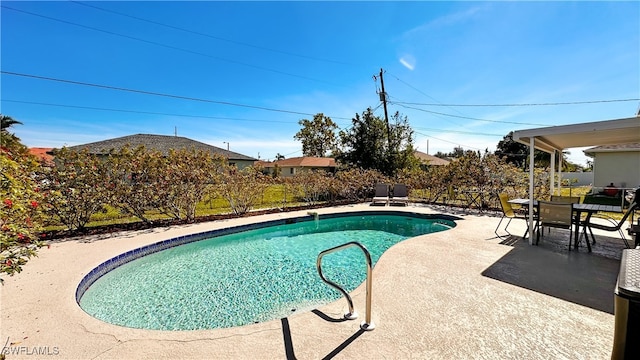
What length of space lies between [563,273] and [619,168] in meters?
20.5

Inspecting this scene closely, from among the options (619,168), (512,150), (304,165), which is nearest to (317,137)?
(304,165)

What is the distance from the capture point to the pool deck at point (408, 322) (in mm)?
2488

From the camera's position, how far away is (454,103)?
22297 millimetres

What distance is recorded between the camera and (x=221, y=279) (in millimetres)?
5164

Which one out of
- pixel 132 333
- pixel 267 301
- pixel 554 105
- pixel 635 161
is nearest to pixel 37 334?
pixel 132 333

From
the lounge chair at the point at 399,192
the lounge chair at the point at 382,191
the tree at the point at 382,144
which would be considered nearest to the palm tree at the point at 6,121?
the tree at the point at 382,144

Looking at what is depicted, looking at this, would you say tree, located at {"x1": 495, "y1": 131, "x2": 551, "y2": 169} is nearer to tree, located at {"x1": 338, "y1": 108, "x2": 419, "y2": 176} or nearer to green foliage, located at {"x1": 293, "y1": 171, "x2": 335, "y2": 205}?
tree, located at {"x1": 338, "y1": 108, "x2": 419, "y2": 176}

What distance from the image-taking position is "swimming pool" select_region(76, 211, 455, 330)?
396 cm

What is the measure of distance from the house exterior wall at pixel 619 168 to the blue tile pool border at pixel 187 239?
54.0 feet

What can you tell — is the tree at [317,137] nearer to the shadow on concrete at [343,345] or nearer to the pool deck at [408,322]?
the pool deck at [408,322]

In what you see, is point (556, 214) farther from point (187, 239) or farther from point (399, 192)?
point (187, 239)

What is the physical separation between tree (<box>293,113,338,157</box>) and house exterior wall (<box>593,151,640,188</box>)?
31457 millimetres

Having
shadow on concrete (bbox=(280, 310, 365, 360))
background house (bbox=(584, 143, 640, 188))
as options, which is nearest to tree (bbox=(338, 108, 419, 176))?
background house (bbox=(584, 143, 640, 188))

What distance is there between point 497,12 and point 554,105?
57.1 feet
